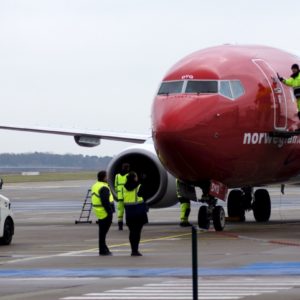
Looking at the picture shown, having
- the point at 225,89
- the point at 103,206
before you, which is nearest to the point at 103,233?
the point at 103,206

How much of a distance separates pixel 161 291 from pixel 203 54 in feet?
42.7

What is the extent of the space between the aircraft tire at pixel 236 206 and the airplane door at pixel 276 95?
5.81 m

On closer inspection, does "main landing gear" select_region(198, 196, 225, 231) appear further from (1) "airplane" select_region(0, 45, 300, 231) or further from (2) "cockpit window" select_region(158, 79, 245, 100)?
(2) "cockpit window" select_region(158, 79, 245, 100)

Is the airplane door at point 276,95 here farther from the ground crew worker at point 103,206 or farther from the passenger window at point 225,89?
the ground crew worker at point 103,206

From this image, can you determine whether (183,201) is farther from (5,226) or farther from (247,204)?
(5,226)

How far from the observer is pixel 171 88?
27.7 meters

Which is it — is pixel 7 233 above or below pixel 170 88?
below

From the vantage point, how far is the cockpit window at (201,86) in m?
27.4

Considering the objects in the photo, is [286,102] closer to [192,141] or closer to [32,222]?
[192,141]

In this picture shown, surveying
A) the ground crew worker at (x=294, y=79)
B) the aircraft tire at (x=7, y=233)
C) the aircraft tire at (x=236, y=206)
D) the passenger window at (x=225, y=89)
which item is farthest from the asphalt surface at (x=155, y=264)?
the ground crew worker at (x=294, y=79)

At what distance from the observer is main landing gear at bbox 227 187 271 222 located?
34438 millimetres

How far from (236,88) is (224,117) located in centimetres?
91

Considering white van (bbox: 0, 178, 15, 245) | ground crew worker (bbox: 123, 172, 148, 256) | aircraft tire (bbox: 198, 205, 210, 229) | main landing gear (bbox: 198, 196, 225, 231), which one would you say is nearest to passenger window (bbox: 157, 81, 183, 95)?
main landing gear (bbox: 198, 196, 225, 231)

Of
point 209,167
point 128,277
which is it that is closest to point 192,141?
point 209,167
